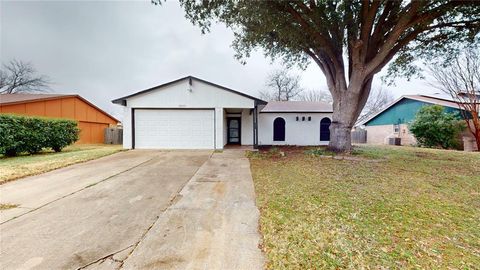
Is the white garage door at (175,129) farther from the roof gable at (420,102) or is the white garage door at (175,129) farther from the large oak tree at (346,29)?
the roof gable at (420,102)

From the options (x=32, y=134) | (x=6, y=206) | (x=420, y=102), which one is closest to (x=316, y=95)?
(x=420, y=102)

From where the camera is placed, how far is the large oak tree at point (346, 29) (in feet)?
25.8

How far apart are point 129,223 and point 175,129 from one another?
967 centimetres

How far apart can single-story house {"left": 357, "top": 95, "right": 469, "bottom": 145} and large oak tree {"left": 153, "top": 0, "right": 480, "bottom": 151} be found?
28.6 feet

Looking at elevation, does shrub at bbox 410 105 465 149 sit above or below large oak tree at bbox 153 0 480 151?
below

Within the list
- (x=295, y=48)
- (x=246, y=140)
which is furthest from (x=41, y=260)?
(x=246, y=140)

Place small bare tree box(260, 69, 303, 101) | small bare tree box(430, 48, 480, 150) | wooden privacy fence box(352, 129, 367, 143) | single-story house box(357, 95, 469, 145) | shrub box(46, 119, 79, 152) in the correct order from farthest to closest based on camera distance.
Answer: small bare tree box(260, 69, 303, 101), wooden privacy fence box(352, 129, 367, 143), single-story house box(357, 95, 469, 145), small bare tree box(430, 48, 480, 150), shrub box(46, 119, 79, 152)

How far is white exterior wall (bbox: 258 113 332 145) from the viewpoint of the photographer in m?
16.2

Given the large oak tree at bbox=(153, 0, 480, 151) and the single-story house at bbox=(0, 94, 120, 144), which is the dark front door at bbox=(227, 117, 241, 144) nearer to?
the large oak tree at bbox=(153, 0, 480, 151)

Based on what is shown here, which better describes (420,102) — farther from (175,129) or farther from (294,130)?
(175,129)

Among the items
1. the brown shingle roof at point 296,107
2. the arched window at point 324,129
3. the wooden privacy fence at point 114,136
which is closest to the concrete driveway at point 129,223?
the brown shingle roof at point 296,107

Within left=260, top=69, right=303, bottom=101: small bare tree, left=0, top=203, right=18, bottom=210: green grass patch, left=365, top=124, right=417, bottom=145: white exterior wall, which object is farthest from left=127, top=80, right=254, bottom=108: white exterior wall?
left=260, top=69, right=303, bottom=101: small bare tree

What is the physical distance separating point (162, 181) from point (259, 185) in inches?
99.9

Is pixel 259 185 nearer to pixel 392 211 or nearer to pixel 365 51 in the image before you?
pixel 392 211
